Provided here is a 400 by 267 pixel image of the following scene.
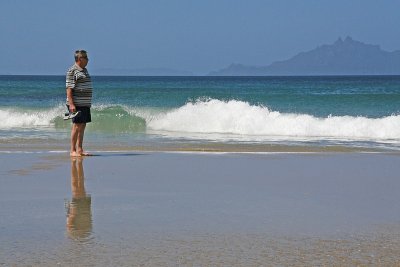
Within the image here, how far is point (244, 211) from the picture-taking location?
632 cm

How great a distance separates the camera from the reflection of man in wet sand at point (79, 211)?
5.49 metres

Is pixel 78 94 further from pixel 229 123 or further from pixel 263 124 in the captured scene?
pixel 229 123

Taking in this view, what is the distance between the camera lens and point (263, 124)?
19719 mm

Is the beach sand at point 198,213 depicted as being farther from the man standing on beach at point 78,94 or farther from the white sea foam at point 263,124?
the white sea foam at point 263,124

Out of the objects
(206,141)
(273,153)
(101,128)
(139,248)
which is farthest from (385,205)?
(101,128)

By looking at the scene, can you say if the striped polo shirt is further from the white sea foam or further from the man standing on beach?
the white sea foam

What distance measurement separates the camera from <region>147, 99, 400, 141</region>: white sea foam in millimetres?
17938

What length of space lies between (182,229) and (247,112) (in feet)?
51.4

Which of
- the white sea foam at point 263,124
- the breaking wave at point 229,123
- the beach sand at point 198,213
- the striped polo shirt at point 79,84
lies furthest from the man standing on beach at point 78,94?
the white sea foam at point 263,124

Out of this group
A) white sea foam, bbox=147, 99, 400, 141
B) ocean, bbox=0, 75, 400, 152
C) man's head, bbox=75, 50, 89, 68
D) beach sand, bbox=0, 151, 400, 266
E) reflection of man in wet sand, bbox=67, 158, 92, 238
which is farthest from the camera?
white sea foam, bbox=147, 99, 400, 141

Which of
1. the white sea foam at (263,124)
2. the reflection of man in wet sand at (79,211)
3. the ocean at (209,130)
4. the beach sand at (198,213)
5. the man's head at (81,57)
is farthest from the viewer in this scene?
the white sea foam at (263,124)

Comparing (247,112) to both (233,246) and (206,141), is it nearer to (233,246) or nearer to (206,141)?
(206,141)

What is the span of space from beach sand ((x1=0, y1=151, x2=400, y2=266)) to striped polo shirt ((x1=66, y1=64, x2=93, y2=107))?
41.9 inches

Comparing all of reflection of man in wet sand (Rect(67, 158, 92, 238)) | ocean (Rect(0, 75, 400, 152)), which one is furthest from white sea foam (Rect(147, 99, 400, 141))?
reflection of man in wet sand (Rect(67, 158, 92, 238))
